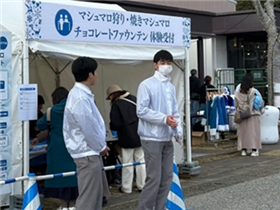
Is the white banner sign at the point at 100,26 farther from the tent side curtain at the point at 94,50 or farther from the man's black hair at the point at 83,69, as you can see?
the man's black hair at the point at 83,69

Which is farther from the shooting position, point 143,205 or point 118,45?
point 118,45

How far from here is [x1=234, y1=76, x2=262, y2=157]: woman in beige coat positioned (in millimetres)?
12148

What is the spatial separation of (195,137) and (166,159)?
27.7 feet

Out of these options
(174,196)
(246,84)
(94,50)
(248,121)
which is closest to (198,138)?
(248,121)

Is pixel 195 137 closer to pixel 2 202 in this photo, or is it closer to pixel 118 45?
pixel 118 45

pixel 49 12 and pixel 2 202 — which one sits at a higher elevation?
pixel 49 12

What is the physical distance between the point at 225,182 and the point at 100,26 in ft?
12.0

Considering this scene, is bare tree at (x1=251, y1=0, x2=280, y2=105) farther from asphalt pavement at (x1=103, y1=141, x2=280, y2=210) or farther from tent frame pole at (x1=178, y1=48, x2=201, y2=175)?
tent frame pole at (x1=178, y1=48, x2=201, y2=175)

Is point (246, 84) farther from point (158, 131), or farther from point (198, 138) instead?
point (158, 131)

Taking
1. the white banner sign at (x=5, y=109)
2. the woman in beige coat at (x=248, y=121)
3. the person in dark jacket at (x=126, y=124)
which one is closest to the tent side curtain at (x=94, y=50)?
the white banner sign at (x=5, y=109)

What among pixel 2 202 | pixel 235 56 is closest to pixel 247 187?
pixel 2 202

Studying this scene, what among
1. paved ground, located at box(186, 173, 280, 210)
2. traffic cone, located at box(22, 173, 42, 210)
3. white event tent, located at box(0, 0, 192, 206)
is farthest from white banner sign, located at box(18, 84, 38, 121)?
paved ground, located at box(186, 173, 280, 210)

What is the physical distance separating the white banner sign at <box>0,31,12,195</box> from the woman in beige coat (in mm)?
6288

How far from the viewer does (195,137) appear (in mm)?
14719
